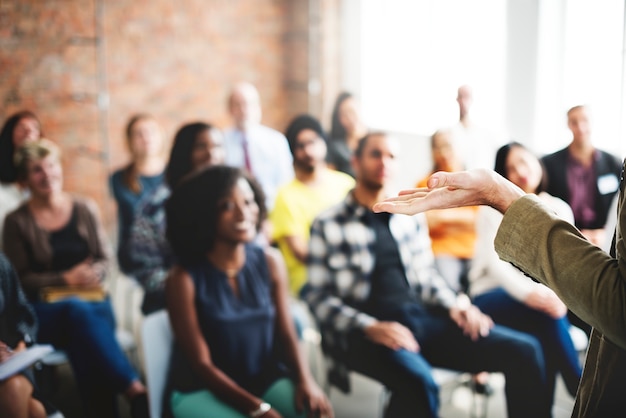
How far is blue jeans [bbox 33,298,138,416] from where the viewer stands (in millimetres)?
2586

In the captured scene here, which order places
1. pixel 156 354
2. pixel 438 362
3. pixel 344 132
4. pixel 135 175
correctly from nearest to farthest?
pixel 156 354 < pixel 438 362 < pixel 135 175 < pixel 344 132

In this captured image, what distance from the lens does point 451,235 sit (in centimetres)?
295

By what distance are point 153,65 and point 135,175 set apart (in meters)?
0.54

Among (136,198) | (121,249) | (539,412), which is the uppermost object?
(136,198)

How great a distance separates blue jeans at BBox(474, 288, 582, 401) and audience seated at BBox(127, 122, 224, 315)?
1.31 metres

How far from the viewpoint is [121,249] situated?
3.14 metres

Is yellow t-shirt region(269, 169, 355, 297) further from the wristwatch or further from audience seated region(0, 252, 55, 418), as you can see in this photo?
audience seated region(0, 252, 55, 418)

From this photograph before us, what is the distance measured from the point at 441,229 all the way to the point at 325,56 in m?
1.11

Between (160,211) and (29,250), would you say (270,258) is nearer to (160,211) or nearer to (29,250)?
(160,211)

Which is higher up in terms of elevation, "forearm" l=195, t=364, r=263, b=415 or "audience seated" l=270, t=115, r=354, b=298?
"audience seated" l=270, t=115, r=354, b=298

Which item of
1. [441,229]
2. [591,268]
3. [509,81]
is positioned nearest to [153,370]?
[441,229]

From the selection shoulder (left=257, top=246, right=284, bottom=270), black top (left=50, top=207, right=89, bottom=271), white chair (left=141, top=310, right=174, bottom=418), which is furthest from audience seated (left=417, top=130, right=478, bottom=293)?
black top (left=50, top=207, right=89, bottom=271)

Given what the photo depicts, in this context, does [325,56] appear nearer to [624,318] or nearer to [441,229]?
[441,229]

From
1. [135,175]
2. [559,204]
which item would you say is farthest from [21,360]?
[559,204]
